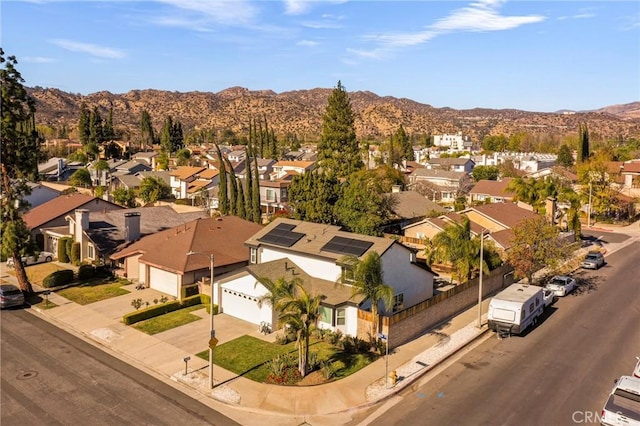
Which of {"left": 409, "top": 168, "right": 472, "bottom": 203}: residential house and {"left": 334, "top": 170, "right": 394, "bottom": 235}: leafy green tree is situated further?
{"left": 409, "top": 168, "right": 472, "bottom": 203}: residential house

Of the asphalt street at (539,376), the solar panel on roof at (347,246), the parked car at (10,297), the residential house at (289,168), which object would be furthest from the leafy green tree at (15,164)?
the residential house at (289,168)

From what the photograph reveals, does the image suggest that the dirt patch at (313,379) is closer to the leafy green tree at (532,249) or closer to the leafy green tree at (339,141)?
the leafy green tree at (532,249)

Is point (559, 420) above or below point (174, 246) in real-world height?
below

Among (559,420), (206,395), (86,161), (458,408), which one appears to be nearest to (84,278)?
(206,395)

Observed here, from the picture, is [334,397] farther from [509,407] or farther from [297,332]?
[509,407]

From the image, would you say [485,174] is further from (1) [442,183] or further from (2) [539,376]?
(2) [539,376]

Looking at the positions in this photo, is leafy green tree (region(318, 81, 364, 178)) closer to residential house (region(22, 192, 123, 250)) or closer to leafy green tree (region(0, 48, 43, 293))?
residential house (region(22, 192, 123, 250))

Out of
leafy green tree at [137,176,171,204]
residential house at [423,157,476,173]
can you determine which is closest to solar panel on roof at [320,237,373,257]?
leafy green tree at [137,176,171,204]
